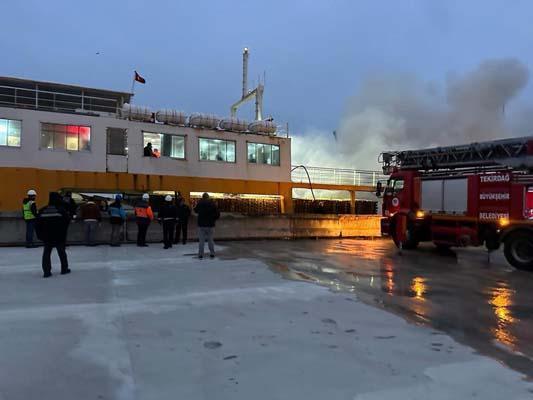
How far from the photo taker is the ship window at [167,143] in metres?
26.8

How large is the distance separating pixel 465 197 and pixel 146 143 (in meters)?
19.0

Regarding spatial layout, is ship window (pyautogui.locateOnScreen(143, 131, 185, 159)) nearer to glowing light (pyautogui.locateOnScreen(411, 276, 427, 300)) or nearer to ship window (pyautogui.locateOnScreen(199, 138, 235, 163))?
ship window (pyautogui.locateOnScreen(199, 138, 235, 163))

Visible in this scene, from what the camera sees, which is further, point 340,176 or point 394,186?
point 340,176

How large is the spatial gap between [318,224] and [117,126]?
→ 13604mm

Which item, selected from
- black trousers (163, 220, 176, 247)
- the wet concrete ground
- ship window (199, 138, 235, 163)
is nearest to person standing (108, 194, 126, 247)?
black trousers (163, 220, 176, 247)

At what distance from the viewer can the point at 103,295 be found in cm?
677

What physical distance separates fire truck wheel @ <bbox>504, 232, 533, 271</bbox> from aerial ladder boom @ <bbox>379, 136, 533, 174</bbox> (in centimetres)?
176

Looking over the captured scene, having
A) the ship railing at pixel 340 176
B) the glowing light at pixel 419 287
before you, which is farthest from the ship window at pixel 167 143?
the glowing light at pixel 419 287

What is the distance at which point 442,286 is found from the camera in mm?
8352

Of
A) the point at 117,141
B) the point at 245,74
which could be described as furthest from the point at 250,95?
the point at 117,141

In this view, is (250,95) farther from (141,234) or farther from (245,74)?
(141,234)

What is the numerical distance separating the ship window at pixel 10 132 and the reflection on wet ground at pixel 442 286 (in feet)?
54.9

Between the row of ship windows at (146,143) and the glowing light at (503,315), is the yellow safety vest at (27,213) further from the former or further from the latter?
the row of ship windows at (146,143)

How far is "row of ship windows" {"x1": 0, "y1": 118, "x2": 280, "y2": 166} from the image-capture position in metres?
23.8
